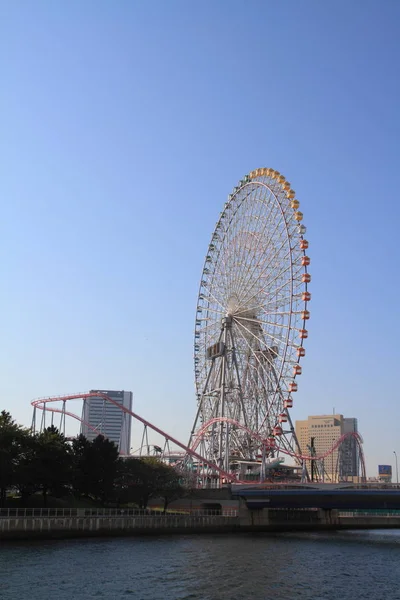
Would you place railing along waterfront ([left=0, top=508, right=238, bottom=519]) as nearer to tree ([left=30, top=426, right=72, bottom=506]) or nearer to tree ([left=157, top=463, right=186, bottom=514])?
tree ([left=30, top=426, right=72, bottom=506])

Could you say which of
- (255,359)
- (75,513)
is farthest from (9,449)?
(255,359)

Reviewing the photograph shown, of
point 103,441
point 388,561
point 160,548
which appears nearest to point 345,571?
point 388,561

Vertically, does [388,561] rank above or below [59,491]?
below

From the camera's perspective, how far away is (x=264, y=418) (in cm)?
11438

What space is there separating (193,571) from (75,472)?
145 ft

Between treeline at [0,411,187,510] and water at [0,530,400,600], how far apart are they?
15.8 m

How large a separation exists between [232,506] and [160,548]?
3619 cm

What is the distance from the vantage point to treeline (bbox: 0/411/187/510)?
91438 millimetres

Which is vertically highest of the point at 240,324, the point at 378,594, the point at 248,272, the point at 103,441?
the point at 248,272

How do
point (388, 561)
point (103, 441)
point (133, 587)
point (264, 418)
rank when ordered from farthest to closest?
1. point (264, 418)
2. point (103, 441)
3. point (388, 561)
4. point (133, 587)

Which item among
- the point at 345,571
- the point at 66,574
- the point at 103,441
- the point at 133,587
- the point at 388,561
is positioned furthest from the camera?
the point at 103,441

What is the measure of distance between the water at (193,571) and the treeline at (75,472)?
15.8 m

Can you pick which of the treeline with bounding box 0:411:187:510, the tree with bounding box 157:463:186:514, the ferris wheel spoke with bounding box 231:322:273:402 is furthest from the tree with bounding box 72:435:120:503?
the ferris wheel spoke with bounding box 231:322:273:402

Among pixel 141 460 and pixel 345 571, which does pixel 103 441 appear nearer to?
pixel 141 460
